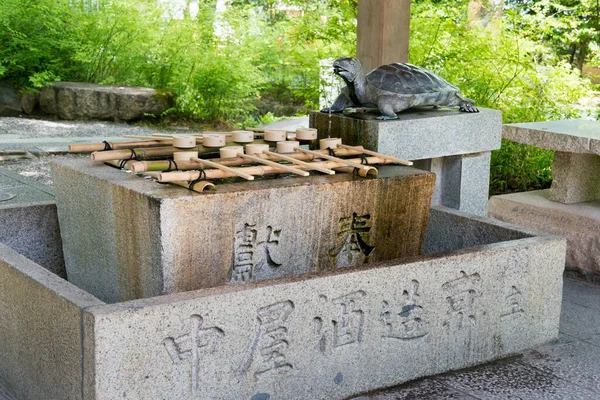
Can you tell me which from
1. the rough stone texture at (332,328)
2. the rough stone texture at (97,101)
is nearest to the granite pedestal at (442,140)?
the rough stone texture at (332,328)

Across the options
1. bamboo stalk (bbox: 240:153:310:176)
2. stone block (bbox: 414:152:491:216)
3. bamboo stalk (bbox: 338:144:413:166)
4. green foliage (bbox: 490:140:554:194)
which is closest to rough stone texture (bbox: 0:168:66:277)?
bamboo stalk (bbox: 240:153:310:176)

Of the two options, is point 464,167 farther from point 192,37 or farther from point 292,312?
point 192,37

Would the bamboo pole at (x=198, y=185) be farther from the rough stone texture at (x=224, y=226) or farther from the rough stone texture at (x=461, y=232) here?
the rough stone texture at (x=461, y=232)

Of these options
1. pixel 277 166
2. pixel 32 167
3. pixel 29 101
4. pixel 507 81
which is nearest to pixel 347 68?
pixel 277 166

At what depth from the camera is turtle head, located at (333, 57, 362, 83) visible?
15.5 ft

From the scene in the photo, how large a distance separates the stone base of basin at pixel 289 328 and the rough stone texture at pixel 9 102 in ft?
26.8

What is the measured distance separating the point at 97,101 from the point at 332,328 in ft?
27.4

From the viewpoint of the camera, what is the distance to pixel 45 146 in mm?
8609

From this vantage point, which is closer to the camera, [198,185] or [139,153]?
[198,185]

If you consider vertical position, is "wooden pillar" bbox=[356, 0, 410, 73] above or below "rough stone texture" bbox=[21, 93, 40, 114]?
above

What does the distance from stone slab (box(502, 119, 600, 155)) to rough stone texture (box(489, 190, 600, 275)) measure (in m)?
0.43

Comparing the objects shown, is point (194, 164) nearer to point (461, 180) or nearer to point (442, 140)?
point (442, 140)

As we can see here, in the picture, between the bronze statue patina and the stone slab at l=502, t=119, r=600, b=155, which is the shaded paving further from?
the bronze statue patina

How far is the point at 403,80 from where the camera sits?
4.88m
